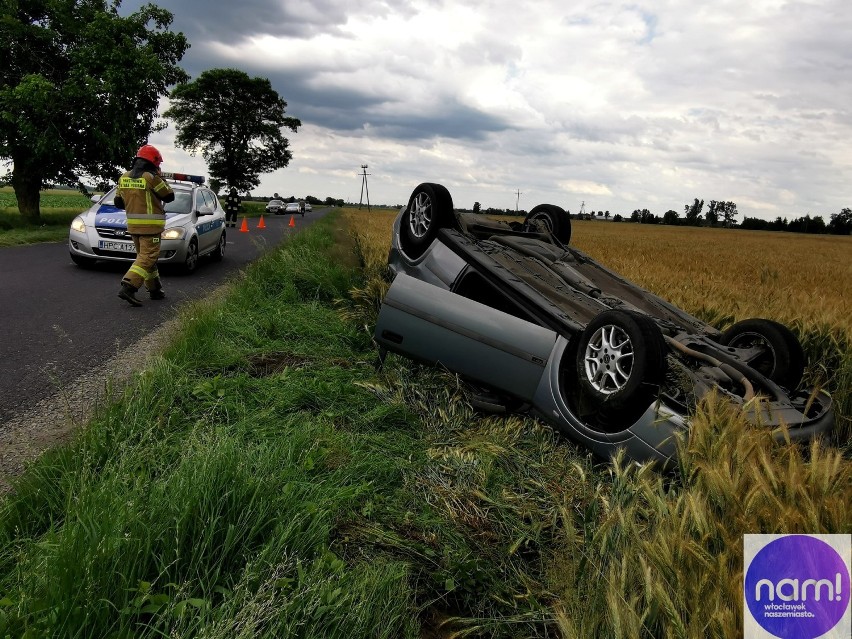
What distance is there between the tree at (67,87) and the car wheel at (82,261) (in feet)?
28.7

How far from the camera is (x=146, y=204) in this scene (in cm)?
709

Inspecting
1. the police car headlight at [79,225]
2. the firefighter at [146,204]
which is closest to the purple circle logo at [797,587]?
the firefighter at [146,204]

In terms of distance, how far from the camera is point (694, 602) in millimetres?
1366

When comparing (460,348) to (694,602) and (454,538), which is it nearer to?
(454,538)

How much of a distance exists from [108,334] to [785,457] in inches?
218

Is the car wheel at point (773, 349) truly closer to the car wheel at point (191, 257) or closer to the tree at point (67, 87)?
the car wheel at point (191, 257)

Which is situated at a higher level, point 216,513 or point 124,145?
point 124,145

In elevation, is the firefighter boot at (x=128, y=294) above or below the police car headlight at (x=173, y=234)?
below

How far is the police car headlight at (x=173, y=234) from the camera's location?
30.0 ft

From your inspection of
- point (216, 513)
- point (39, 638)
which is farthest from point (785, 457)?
point (39, 638)

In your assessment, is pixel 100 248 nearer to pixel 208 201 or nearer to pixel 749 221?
pixel 208 201

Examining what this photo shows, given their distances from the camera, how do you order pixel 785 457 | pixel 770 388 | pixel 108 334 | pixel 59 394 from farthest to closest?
pixel 108 334 → pixel 59 394 → pixel 770 388 → pixel 785 457

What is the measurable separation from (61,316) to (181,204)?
4.90m

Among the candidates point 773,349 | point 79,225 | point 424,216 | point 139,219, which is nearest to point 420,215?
point 424,216
